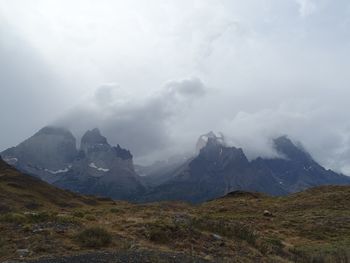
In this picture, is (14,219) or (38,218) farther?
(38,218)

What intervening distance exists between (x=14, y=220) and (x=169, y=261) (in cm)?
1176

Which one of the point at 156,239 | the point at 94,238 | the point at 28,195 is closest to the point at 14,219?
the point at 94,238

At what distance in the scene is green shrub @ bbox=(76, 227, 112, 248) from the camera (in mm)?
23469

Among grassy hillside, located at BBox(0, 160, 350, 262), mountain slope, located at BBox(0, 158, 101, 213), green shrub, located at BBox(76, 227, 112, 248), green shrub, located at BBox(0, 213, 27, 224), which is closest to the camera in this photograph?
grassy hillside, located at BBox(0, 160, 350, 262)

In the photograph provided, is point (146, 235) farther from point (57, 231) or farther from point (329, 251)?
point (329, 251)

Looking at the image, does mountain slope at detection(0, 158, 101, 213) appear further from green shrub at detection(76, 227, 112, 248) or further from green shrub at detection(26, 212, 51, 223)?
green shrub at detection(76, 227, 112, 248)

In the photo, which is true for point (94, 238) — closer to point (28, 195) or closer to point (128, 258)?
point (128, 258)

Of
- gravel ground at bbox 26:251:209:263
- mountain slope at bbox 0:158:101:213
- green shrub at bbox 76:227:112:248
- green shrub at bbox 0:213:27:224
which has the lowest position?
gravel ground at bbox 26:251:209:263

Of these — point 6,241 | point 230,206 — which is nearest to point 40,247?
point 6,241

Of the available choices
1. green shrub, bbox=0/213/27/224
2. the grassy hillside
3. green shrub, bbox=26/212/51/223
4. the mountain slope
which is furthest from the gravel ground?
the mountain slope

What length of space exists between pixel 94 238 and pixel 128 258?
3.74 metres

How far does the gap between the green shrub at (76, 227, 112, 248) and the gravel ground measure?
2.03m

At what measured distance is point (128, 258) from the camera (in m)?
20.5

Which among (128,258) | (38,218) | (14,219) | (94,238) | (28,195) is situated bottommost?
(128,258)
